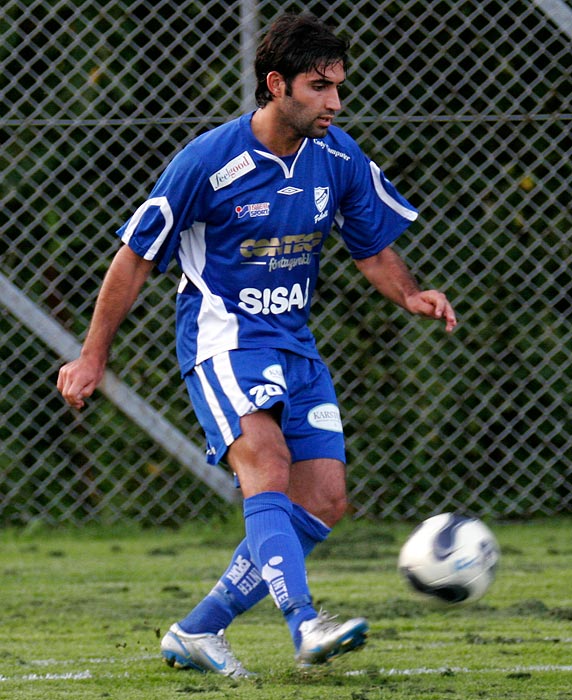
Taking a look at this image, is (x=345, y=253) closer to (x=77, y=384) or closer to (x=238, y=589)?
(x=238, y=589)

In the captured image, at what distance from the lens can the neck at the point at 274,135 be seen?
11.8ft

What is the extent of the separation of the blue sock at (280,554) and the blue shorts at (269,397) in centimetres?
20

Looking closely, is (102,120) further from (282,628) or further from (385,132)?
(282,628)

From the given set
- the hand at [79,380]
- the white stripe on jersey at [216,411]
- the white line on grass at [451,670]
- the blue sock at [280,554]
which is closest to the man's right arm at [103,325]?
the hand at [79,380]

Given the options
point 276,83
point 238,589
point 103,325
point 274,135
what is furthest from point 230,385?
point 276,83

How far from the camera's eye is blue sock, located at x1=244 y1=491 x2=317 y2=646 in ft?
10.5

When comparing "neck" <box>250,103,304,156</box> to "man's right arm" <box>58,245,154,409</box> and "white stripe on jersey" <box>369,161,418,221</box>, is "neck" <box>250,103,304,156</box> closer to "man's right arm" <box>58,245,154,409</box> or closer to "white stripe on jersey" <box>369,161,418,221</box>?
"white stripe on jersey" <box>369,161,418,221</box>

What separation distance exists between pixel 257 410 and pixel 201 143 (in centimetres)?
73

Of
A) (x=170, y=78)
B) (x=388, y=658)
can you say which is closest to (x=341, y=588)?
(x=388, y=658)

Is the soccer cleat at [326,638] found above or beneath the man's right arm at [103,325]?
beneath

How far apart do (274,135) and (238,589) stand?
123 centimetres

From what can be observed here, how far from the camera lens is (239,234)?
359cm

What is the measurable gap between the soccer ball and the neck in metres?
1.08

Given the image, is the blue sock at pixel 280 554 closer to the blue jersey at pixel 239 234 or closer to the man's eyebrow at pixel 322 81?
the blue jersey at pixel 239 234
